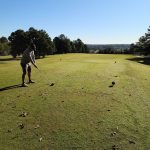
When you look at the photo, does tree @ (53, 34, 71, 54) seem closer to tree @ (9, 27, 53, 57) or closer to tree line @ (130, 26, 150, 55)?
tree @ (9, 27, 53, 57)

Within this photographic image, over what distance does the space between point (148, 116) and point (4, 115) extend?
17.1 ft

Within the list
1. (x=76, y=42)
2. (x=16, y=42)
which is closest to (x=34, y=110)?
(x=16, y=42)

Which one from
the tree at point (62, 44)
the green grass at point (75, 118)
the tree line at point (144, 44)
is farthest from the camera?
the tree at point (62, 44)

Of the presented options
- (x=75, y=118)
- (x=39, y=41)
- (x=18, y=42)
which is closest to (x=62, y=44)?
(x=39, y=41)

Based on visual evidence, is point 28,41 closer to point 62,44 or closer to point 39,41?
point 39,41

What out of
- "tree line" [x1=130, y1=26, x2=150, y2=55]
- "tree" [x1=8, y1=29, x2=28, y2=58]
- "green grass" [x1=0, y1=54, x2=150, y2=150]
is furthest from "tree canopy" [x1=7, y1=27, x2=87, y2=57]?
"green grass" [x1=0, y1=54, x2=150, y2=150]

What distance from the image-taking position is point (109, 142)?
9.28 meters

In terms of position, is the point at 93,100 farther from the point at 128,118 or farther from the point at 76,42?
the point at 76,42

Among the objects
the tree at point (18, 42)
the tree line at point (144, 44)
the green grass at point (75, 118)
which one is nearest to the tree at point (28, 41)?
the tree at point (18, 42)

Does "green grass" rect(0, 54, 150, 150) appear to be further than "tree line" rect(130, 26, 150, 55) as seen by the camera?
No

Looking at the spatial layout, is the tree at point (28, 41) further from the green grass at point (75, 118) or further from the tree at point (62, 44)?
the green grass at point (75, 118)

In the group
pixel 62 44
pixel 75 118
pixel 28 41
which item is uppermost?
pixel 75 118

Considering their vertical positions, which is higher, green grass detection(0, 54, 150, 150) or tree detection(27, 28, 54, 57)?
green grass detection(0, 54, 150, 150)

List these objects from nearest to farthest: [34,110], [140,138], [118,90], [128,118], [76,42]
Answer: [140,138] → [128,118] → [34,110] → [118,90] → [76,42]
